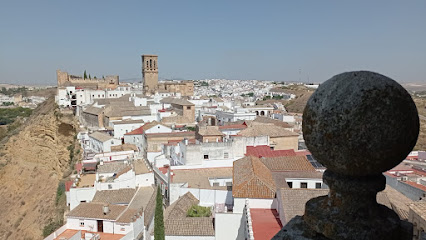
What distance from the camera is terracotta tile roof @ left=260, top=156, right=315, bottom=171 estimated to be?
16911 millimetres

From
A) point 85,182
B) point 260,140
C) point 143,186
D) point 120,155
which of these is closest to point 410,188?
point 260,140

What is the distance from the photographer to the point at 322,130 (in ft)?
6.13

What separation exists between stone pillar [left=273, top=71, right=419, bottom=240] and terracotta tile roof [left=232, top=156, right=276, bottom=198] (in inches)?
455

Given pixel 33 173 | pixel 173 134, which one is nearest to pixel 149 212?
pixel 173 134

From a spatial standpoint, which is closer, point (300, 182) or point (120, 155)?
point (300, 182)

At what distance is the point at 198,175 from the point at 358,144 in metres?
19.9

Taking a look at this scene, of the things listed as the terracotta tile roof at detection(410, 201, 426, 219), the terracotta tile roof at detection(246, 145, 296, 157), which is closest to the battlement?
the terracotta tile roof at detection(246, 145, 296, 157)

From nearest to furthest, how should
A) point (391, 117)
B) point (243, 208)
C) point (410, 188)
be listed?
point (391, 117) → point (243, 208) → point (410, 188)

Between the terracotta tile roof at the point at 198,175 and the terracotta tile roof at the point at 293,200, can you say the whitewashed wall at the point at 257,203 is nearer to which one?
the terracotta tile roof at the point at 293,200

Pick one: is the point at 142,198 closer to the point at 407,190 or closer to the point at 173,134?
the point at 173,134

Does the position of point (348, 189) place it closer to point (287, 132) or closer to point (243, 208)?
point (243, 208)

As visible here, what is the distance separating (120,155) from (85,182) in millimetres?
6044

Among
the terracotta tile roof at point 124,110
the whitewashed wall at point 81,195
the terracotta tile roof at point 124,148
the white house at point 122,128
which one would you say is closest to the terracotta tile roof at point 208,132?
the terracotta tile roof at point 124,148

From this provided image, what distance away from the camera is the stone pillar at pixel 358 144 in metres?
1.79
